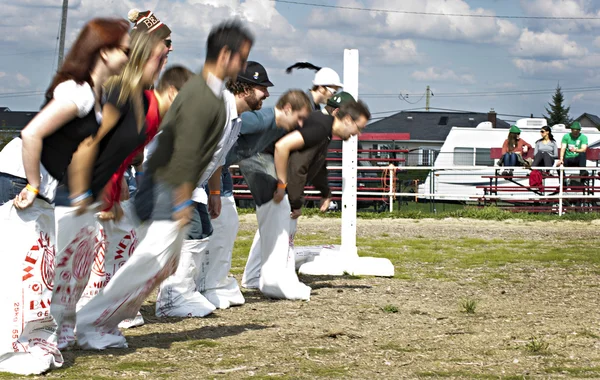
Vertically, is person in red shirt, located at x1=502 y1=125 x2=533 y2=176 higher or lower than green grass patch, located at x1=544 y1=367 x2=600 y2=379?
higher

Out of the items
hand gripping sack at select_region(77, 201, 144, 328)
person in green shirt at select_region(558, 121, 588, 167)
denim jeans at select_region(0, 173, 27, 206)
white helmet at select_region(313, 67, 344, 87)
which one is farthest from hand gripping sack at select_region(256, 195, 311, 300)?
person in green shirt at select_region(558, 121, 588, 167)

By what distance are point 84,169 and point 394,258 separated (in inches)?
266

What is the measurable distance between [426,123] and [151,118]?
62.6m

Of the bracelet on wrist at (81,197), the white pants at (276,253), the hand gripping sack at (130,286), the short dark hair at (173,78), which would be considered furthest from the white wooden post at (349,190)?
the bracelet on wrist at (81,197)

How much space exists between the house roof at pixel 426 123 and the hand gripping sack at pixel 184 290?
185 feet

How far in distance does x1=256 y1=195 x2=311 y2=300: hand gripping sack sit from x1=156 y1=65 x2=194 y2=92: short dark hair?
178 centimetres

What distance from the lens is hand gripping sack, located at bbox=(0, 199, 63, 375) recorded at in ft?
14.9

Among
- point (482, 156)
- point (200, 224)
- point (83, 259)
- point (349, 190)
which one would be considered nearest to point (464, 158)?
point (482, 156)

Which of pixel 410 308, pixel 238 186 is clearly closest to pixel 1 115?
pixel 238 186

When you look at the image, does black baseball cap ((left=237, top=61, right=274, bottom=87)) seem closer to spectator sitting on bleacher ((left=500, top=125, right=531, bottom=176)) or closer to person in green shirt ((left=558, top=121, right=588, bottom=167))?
person in green shirt ((left=558, top=121, right=588, bottom=167))

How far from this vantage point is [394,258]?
441 inches

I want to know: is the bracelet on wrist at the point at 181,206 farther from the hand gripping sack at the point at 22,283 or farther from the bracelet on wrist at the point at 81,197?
the hand gripping sack at the point at 22,283

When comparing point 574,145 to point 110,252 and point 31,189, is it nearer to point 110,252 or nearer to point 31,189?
point 110,252

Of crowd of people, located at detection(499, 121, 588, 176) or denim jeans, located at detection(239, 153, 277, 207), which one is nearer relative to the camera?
denim jeans, located at detection(239, 153, 277, 207)
